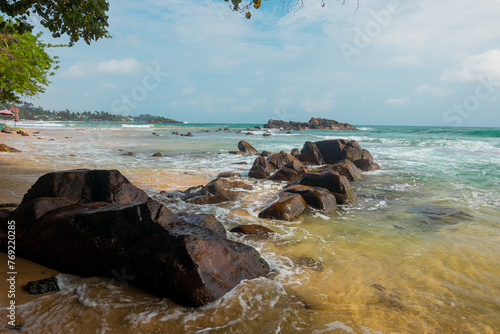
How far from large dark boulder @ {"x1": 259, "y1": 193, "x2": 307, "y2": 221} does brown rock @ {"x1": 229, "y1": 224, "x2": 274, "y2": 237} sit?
0.82 m

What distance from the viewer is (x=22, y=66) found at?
11062 millimetres

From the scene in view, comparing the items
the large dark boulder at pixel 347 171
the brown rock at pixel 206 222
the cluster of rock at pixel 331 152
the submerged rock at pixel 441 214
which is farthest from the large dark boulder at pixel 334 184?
the cluster of rock at pixel 331 152

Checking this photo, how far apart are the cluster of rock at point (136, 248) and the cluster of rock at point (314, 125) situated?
7773 centimetres

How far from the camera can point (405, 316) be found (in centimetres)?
280

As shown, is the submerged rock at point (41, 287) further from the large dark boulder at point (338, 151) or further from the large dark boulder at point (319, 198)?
the large dark boulder at point (338, 151)

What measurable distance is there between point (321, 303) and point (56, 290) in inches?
109

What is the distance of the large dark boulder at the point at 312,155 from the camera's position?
14.3m

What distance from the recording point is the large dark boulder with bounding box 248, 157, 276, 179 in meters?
10.5

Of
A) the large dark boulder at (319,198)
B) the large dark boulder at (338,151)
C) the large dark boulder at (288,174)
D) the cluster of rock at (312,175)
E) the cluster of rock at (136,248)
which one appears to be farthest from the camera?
the large dark boulder at (338,151)

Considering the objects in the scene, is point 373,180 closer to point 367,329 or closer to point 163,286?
point 367,329

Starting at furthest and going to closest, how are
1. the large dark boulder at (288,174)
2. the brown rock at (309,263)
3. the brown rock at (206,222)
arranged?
1. the large dark boulder at (288,174)
2. the brown rock at (206,222)
3. the brown rock at (309,263)

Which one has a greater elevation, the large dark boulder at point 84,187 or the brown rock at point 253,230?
the large dark boulder at point 84,187

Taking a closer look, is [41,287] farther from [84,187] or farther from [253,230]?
[253,230]

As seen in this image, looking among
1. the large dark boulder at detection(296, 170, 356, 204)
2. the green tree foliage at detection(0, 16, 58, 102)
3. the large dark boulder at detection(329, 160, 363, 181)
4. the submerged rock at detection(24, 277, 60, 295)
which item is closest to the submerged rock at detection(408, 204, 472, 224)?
the large dark boulder at detection(296, 170, 356, 204)
